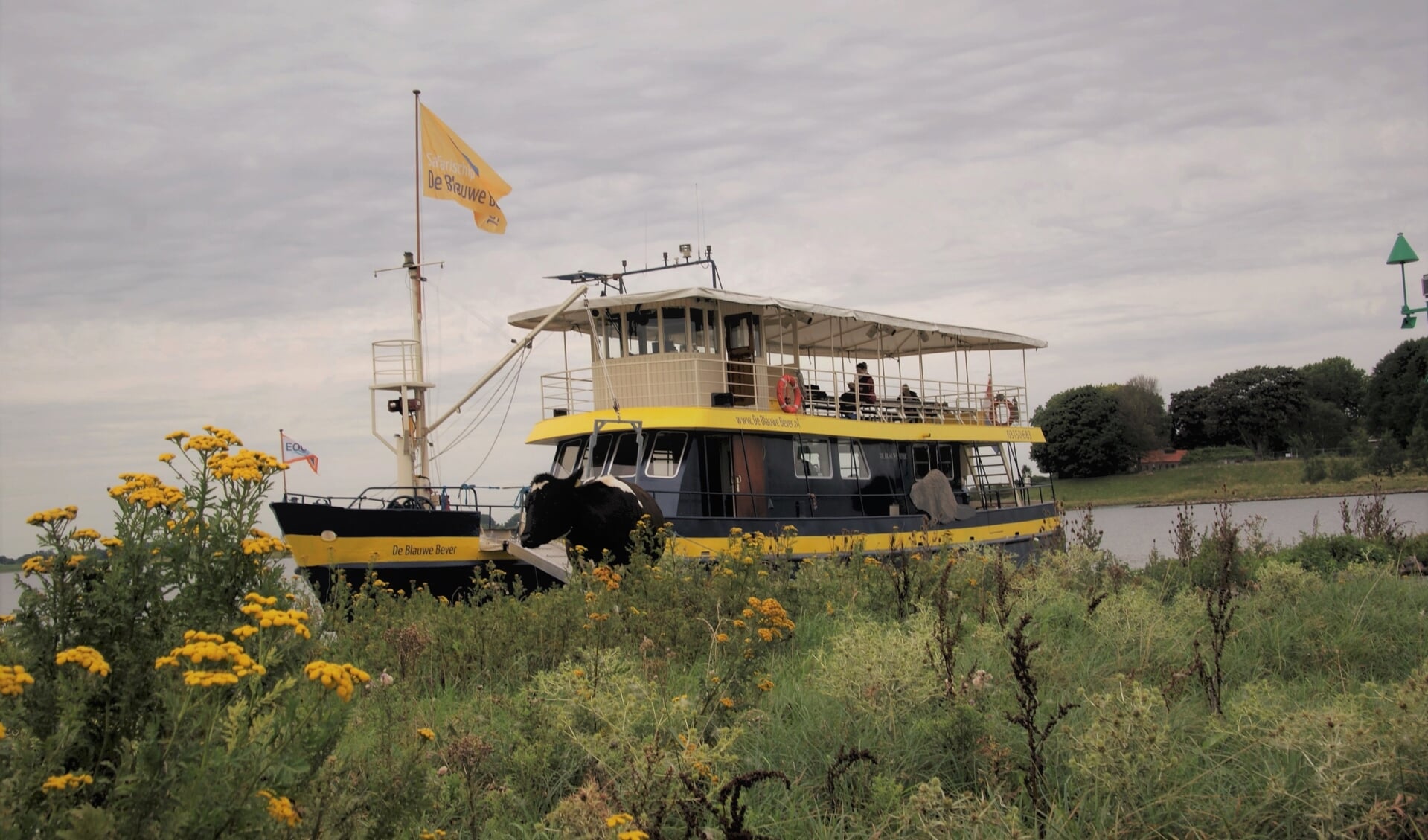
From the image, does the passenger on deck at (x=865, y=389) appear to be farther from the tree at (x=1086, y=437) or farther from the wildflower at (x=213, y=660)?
the tree at (x=1086, y=437)

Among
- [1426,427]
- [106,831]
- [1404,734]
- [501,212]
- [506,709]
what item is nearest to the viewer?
[106,831]

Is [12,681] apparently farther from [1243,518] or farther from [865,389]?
[1243,518]

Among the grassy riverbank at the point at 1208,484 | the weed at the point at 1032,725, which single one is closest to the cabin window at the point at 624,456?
the weed at the point at 1032,725

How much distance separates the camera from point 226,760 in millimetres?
2848

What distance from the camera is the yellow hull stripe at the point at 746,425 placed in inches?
659

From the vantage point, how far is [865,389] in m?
21.9

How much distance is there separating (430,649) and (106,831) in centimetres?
487

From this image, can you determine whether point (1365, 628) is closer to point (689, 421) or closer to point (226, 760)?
point (226, 760)

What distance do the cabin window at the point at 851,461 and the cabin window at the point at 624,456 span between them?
3.79 meters

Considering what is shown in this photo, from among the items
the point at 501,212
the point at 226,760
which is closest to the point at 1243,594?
the point at 226,760

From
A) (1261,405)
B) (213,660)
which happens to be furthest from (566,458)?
(1261,405)

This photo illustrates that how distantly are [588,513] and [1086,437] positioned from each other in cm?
6591

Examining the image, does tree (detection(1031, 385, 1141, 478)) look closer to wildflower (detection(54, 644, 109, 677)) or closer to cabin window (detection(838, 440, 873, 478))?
cabin window (detection(838, 440, 873, 478))

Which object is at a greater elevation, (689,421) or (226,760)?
(689,421)
